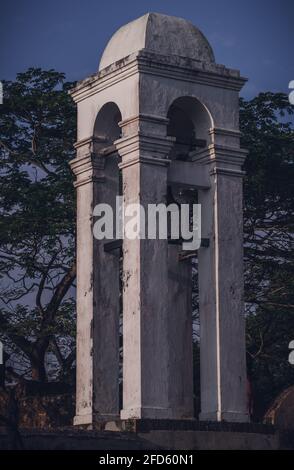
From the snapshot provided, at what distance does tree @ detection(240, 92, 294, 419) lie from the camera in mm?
32281

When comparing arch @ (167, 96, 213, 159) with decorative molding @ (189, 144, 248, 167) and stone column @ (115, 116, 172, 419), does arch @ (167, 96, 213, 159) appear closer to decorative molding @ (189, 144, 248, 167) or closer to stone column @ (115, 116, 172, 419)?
decorative molding @ (189, 144, 248, 167)

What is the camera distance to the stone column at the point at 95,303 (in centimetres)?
2253

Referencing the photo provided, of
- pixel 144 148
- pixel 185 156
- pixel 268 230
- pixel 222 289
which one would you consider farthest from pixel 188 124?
pixel 268 230

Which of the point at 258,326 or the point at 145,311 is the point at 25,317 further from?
the point at 145,311

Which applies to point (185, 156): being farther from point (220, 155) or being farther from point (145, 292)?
point (145, 292)

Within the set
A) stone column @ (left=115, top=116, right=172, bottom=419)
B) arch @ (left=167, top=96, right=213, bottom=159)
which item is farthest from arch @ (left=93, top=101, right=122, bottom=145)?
stone column @ (left=115, top=116, right=172, bottom=419)

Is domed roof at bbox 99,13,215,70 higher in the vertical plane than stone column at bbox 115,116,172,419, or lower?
higher

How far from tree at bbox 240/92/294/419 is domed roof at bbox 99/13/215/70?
894 cm

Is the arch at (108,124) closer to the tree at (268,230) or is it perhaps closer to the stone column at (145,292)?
the stone column at (145,292)

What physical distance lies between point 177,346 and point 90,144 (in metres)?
3.68

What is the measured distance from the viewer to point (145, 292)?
21.5 meters

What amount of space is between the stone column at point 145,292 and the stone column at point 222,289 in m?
1.01

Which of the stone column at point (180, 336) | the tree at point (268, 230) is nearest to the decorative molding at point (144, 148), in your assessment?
the stone column at point (180, 336)

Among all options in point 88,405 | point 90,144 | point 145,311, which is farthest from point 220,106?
point 88,405
